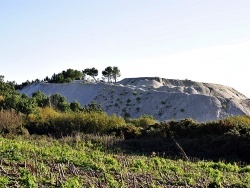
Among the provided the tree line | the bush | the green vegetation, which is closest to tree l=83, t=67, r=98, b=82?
the tree line

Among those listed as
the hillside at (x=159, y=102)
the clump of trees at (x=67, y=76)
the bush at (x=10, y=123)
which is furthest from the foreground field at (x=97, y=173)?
the clump of trees at (x=67, y=76)

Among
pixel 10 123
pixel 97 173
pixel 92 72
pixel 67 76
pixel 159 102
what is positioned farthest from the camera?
pixel 92 72

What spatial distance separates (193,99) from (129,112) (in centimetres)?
798

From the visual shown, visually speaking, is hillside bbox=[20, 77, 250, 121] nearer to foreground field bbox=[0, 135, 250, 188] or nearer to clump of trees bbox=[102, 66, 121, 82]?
clump of trees bbox=[102, 66, 121, 82]

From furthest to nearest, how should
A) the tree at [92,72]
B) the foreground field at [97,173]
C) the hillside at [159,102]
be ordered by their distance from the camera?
the tree at [92,72], the hillside at [159,102], the foreground field at [97,173]

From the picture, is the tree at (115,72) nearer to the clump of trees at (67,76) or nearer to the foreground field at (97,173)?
the clump of trees at (67,76)

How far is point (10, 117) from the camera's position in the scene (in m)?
30.7

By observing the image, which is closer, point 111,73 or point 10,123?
point 10,123

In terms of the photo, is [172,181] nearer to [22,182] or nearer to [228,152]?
[22,182]

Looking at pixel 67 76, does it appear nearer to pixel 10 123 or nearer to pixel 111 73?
pixel 111 73

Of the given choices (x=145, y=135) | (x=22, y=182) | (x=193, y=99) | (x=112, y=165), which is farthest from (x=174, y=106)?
(x=22, y=182)

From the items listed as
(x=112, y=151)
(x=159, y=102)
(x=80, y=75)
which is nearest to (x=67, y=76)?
(x=80, y=75)

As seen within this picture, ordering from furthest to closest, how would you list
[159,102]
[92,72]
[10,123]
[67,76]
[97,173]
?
[92,72]
[67,76]
[159,102]
[10,123]
[97,173]

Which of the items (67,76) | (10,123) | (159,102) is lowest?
(10,123)
